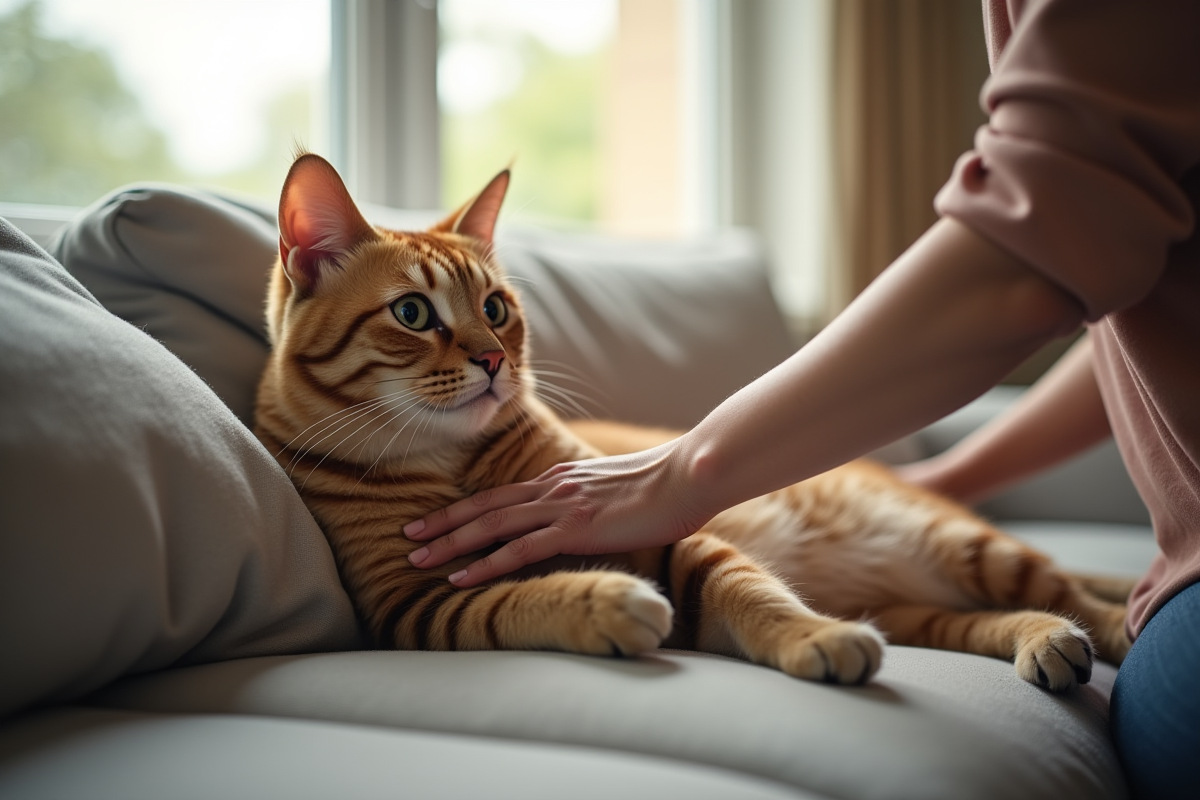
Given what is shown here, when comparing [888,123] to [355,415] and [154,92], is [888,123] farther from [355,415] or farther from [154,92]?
[355,415]

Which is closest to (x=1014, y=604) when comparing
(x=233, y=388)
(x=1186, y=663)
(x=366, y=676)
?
(x=1186, y=663)

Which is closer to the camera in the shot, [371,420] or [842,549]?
[371,420]

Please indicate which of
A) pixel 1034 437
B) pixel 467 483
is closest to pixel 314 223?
pixel 467 483

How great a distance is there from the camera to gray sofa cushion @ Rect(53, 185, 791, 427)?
118 cm

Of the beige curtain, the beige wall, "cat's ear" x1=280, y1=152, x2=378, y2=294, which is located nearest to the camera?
"cat's ear" x1=280, y1=152, x2=378, y2=294

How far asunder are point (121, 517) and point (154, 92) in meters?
1.50

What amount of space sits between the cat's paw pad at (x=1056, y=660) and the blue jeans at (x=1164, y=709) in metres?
0.05

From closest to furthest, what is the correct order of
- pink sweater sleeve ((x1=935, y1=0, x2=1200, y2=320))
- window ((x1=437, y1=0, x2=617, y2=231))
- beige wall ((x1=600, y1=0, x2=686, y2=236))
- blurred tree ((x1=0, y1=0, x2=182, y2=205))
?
pink sweater sleeve ((x1=935, y1=0, x2=1200, y2=320))
blurred tree ((x1=0, y1=0, x2=182, y2=205))
window ((x1=437, y1=0, x2=617, y2=231))
beige wall ((x1=600, y1=0, x2=686, y2=236))

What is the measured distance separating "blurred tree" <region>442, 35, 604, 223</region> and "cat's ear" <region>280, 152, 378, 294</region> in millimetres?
1385

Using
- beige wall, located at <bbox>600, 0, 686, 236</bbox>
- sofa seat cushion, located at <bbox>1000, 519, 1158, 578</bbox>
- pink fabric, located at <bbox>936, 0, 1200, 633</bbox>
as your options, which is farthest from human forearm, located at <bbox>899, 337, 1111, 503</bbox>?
beige wall, located at <bbox>600, 0, 686, 236</bbox>

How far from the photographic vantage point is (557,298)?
1716 millimetres

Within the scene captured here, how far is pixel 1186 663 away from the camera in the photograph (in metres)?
0.82

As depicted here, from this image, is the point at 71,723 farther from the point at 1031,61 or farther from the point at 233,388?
the point at 1031,61

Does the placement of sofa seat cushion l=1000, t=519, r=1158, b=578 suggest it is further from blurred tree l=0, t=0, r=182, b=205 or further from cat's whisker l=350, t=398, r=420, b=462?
blurred tree l=0, t=0, r=182, b=205
